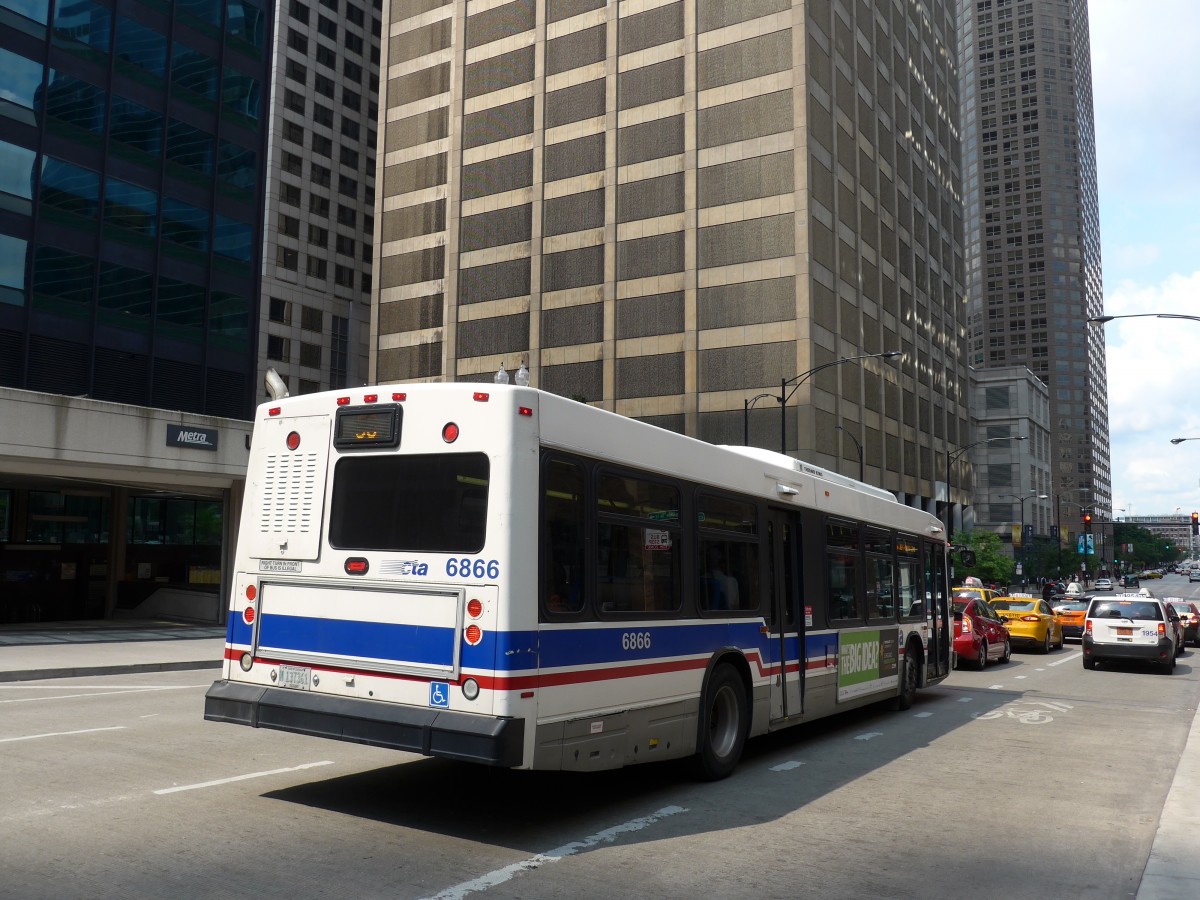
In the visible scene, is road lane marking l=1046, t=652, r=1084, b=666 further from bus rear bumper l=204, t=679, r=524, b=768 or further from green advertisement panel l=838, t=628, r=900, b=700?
bus rear bumper l=204, t=679, r=524, b=768

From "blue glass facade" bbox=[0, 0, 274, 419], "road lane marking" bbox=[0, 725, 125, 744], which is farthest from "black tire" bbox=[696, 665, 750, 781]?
"blue glass facade" bbox=[0, 0, 274, 419]

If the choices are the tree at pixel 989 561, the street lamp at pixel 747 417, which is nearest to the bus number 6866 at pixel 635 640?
the street lamp at pixel 747 417

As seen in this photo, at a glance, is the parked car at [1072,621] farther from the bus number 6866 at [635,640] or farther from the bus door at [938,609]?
the bus number 6866 at [635,640]

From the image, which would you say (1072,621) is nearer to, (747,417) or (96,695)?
(747,417)

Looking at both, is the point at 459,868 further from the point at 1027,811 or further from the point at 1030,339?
the point at 1030,339

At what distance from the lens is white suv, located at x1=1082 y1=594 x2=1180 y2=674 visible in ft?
68.8

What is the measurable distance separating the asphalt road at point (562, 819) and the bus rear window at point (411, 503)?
6.47ft

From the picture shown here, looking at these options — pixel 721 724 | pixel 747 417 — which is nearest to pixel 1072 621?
pixel 747 417

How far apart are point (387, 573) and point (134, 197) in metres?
32.8

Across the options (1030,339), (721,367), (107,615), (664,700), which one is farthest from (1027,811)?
(1030,339)

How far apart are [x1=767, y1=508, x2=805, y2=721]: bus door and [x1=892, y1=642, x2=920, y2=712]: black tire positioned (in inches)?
158

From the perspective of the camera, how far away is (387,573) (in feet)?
23.0

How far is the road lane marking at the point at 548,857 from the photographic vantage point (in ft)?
17.9

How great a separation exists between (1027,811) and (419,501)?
18.3 feet
